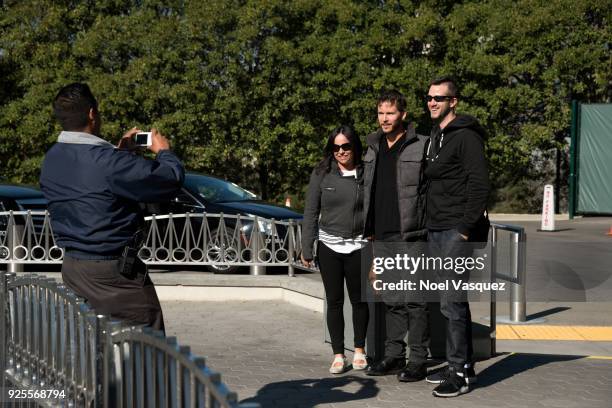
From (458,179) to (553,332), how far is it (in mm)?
3304

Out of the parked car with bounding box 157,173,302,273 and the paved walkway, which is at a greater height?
the parked car with bounding box 157,173,302,273

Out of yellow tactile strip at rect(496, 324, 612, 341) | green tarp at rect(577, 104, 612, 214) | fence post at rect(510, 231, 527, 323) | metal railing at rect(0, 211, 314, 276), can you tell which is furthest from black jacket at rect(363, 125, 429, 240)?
green tarp at rect(577, 104, 612, 214)

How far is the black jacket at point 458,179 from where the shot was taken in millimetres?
5848

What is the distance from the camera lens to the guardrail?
270cm

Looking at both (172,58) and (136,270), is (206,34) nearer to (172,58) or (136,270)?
(172,58)

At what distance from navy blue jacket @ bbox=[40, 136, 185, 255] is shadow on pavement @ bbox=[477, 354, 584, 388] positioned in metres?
3.13

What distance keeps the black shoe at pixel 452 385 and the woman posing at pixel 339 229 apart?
82 centimetres

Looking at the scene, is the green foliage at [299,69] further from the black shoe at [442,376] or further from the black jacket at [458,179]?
the black jacket at [458,179]

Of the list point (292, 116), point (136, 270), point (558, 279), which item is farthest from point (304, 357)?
point (292, 116)

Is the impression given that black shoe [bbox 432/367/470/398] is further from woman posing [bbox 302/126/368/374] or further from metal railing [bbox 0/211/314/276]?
metal railing [bbox 0/211/314/276]

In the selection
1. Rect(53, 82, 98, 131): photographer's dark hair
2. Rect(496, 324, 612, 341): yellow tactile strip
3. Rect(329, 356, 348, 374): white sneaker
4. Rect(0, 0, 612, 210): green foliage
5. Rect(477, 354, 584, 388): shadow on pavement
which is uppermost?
Rect(0, 0, 612, 210): green foliage

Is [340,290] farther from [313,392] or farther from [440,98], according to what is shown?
[440,98]

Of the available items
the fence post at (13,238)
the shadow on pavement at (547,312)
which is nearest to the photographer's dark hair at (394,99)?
the shadow on pavement at (547,312)

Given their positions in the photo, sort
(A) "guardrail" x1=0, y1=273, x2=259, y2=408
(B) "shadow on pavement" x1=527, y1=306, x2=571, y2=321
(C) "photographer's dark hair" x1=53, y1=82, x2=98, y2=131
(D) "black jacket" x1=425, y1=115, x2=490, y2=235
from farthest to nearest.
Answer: (B) "shadow on pavement" x1=527, y1=306, x2=571, y2=321, (D) "black jacket" x1=425, y1=115, x2=490, y2=235, (C) "photographer's dark hair" x1=53, y1=82, x2=98, y2=131, (A) "guardrail" x1=0, y1=273, x2=259, y2=408
